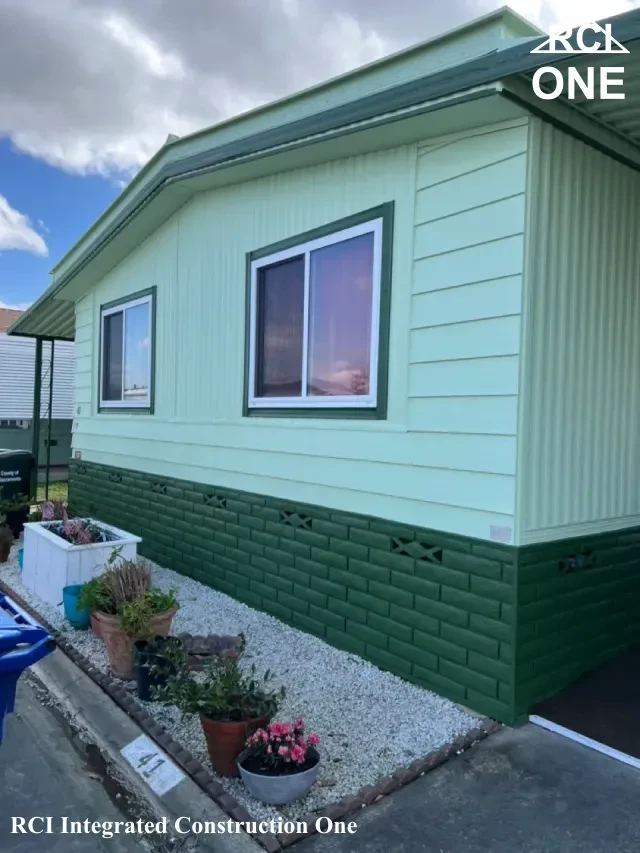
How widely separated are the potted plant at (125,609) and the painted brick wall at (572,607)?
6.90ft

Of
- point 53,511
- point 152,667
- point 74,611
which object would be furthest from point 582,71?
point 53,511

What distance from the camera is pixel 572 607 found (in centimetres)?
341

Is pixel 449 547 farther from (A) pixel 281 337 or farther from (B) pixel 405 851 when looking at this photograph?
(A) pixel 281 337

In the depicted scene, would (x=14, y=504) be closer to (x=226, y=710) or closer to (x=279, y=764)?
(x=226, y=710)

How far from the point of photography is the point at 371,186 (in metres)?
3.96

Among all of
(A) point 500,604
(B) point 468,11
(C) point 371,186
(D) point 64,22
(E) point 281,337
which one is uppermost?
(D) point 64,22

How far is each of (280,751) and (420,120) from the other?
10.3 feet

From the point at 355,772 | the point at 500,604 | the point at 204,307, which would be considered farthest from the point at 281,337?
the point at 355,772

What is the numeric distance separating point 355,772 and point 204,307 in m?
4.13

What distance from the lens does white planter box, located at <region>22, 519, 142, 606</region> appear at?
193 inches

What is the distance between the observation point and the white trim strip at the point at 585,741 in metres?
2.78

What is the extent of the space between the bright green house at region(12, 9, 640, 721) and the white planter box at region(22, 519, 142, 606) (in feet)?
3.14

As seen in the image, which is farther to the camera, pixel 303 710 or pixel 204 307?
pixel 204 307

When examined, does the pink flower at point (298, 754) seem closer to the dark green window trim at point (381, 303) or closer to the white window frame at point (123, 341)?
the dark green window trim at point (381, 303)
